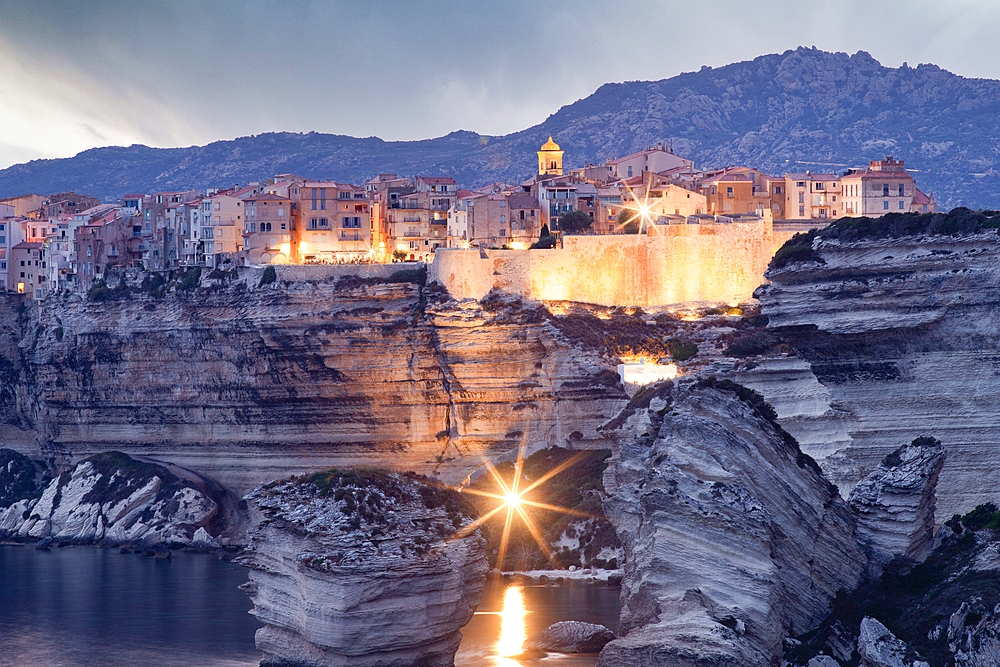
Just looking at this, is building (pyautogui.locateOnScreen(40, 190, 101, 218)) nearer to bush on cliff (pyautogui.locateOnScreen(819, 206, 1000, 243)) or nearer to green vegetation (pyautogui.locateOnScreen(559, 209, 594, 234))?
green vegetation (pyautogui.locateOnScreen(559, 209, 594, 234))

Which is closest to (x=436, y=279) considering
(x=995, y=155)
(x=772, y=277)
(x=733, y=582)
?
(x=772, y=277)

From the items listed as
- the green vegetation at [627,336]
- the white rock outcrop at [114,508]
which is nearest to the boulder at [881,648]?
the green vegetation at [627,336]

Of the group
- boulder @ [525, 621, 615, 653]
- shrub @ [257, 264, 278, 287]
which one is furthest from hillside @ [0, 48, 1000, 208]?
boulder @ [525, 621, 615, 653]

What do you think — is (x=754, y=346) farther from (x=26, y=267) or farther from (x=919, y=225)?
(x=26, y=267)

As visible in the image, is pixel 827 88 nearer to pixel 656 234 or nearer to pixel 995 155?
pixel 995 155

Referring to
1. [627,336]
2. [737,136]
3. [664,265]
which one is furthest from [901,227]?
[737,136]

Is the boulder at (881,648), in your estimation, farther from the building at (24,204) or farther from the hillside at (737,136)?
the hillside at (737,136)

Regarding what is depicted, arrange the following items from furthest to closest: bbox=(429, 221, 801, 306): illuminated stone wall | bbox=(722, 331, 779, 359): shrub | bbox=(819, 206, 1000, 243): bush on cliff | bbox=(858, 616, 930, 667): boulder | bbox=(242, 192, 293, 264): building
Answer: bbox=(242, 192, 293, 264): building < bbox=(429, 221, 801, 306): illuminated stone wall < bbox=(722, 331, 779, 359): shrub < bbox=(819, 206, 1000, 243): bush on cliff < bbox=(858, 616, 930, 667): boulder

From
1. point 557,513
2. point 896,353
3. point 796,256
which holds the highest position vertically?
point 796,256
